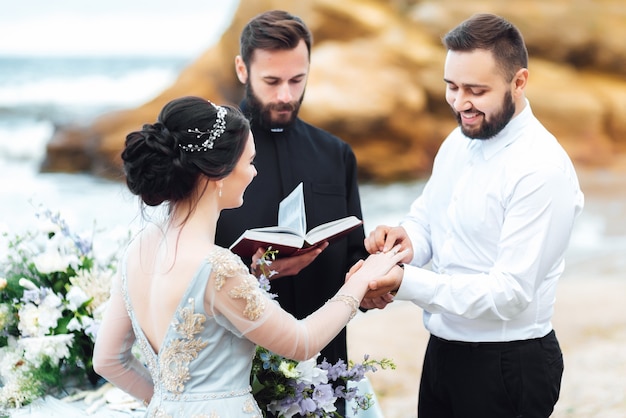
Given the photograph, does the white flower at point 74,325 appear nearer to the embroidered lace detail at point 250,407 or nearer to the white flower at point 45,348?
the white flower at point 45,348

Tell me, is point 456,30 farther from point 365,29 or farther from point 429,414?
point 365,29

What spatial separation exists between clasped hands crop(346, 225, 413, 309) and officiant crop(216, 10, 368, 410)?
209 mm

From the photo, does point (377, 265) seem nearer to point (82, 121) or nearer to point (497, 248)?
point (497, 248)

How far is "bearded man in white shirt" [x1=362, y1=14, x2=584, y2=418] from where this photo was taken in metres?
2.63

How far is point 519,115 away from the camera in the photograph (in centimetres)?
279

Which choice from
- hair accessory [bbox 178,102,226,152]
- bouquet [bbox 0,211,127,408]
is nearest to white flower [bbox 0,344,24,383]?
bouquet [bbox 0,211,127,408]

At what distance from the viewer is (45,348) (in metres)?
2.77

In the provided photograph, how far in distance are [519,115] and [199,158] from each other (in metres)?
1.17

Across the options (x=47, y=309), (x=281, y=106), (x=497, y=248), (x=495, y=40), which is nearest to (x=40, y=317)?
(x=47, y=309)

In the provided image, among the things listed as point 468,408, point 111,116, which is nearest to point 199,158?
point 468,408

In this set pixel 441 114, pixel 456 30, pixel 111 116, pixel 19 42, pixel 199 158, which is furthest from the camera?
pixel 19 42

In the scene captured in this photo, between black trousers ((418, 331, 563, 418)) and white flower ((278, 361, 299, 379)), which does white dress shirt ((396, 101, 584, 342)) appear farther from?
white flower ((278, 361, 299, 379))

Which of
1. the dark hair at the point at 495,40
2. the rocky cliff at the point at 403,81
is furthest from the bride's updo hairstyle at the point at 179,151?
the rocky cliff at the point at 403,81

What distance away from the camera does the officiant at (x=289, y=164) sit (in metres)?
3.08
